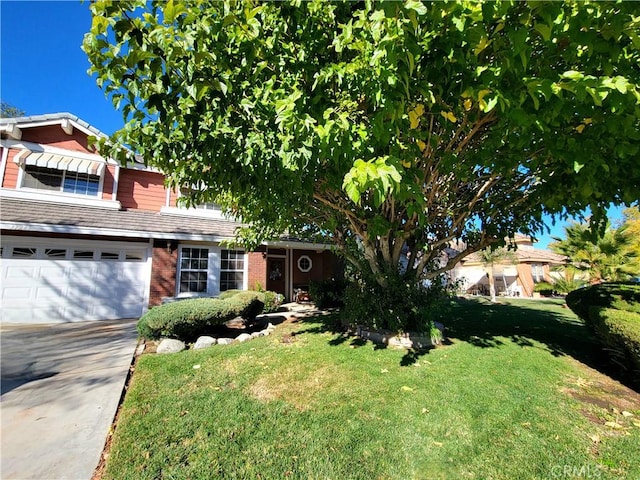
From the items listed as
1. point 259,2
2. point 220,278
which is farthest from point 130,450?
point 220,278

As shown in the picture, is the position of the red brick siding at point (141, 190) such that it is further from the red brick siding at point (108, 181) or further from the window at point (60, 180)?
the window at point (60, 180)

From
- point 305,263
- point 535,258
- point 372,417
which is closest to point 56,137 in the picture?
point 305,263

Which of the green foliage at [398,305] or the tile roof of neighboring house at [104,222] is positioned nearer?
the green foliage at [398,305]

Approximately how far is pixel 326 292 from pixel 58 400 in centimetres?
953

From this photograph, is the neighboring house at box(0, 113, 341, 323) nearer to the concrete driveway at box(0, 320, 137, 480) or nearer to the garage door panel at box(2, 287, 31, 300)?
the garage door panel at box(2, 287, 31, 300)

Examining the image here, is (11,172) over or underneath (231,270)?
over

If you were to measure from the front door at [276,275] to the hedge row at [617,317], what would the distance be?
11.4m

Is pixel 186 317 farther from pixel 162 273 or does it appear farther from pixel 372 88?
pixel 372 88

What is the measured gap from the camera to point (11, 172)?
11070mm

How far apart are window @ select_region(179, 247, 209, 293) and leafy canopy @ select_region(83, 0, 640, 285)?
308 inches

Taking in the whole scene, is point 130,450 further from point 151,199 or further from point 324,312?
point 151,199

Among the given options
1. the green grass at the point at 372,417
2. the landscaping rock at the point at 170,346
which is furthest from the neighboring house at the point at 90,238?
the green grass at the point at 372,417

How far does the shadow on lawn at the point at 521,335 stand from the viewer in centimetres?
664

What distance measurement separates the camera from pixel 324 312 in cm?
1182
